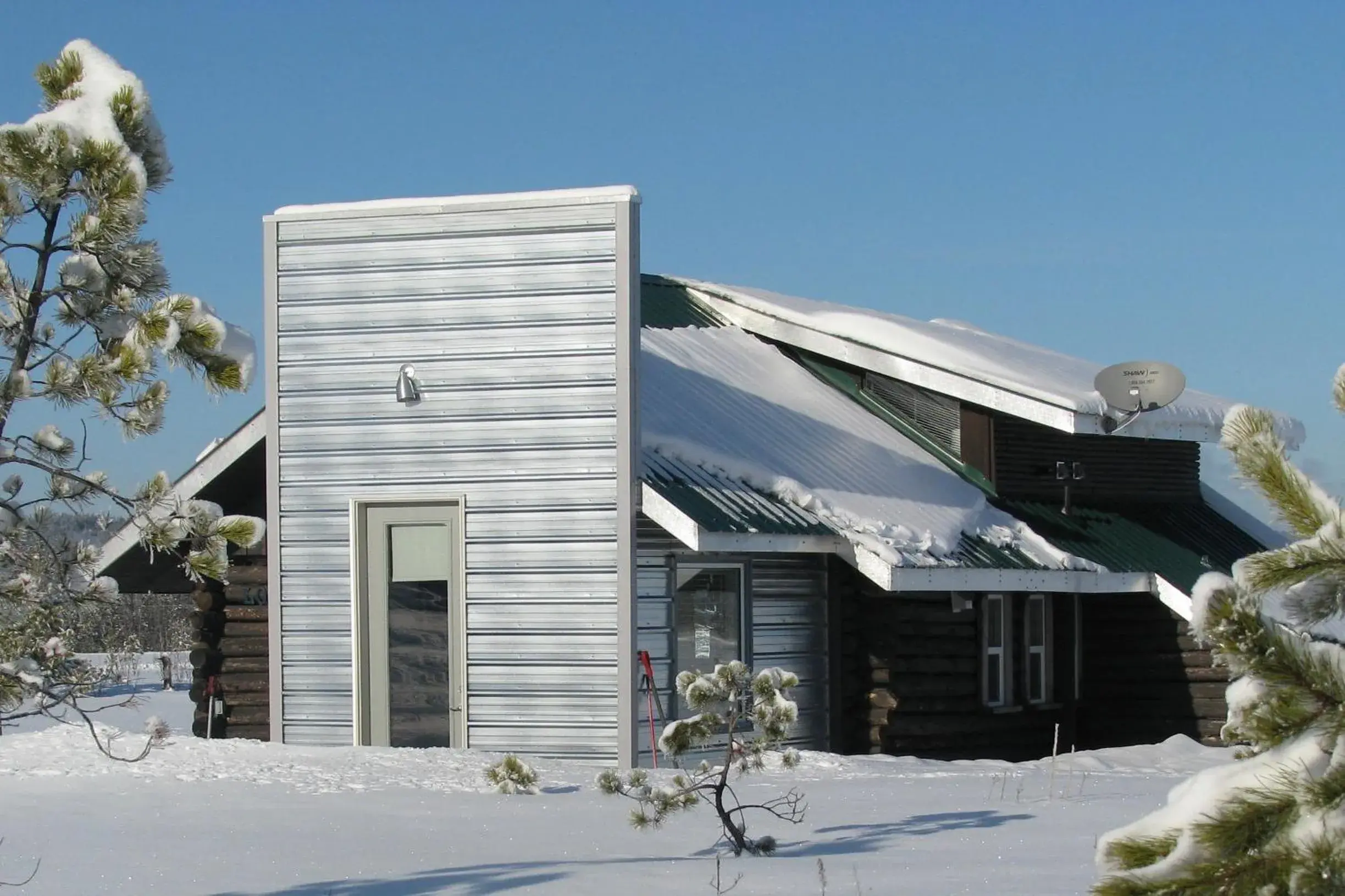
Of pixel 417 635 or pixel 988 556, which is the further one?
pixel 988 556

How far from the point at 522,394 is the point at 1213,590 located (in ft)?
33.1

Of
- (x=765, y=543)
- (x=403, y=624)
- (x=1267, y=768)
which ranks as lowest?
(x=1267, y=768)

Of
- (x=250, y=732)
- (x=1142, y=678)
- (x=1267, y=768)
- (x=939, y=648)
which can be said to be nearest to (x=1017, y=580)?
(x=939, y=648)

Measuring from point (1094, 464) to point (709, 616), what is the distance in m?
6.70

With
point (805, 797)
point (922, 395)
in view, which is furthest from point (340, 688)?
point (922, 395)

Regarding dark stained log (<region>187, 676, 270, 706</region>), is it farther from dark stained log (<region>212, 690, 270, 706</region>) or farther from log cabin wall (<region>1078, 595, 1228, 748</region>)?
log cabin wall (<region>1078, 595, 1228, 748</region>)

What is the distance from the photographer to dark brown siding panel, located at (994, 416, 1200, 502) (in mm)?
19125

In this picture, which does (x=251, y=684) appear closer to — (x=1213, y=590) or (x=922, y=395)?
(x=922, y=395)

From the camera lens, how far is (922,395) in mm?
19688

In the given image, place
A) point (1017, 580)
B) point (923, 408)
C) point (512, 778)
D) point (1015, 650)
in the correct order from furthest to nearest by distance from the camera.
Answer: point (923, 408) → point (1015, 650) → point (1017, 580) → point (512, 778)

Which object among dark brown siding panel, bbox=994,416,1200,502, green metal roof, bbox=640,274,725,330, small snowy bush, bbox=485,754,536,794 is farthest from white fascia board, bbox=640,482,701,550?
dark brown siding panel, bbox=994,416,1200,502

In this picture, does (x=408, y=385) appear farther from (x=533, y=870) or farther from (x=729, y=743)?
(x=533, y=870)

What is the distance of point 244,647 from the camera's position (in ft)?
56.0

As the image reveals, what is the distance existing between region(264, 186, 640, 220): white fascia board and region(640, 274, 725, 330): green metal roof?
561 cm
